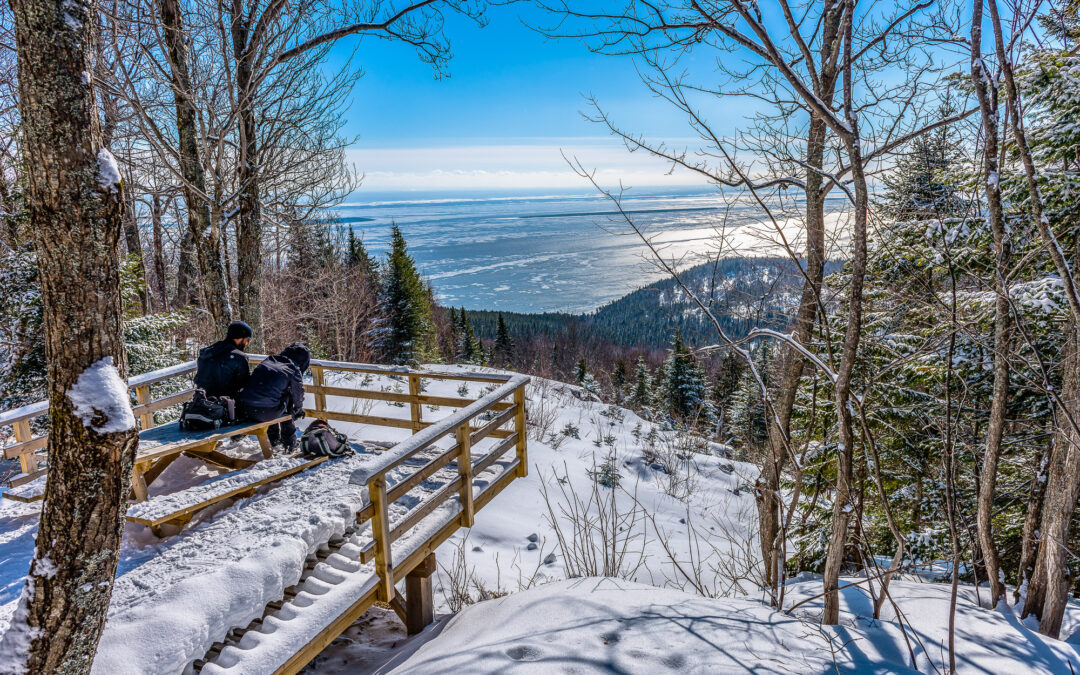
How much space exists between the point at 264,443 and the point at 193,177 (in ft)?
14.0

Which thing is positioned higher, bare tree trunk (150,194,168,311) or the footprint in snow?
bare tree trunk (150,194,168,311)

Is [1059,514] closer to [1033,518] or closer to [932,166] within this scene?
[1033,518]

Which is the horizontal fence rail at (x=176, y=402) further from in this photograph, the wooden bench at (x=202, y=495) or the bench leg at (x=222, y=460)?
the wooden bench at (x=202, y=495)

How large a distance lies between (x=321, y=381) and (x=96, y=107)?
14.6 ft

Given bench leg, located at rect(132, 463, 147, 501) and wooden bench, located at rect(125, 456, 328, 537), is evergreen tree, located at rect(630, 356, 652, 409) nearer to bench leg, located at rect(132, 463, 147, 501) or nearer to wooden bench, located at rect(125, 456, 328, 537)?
wooden bench, located at rect(125, 456, 328, 537)

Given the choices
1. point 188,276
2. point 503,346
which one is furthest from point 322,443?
point 503,346

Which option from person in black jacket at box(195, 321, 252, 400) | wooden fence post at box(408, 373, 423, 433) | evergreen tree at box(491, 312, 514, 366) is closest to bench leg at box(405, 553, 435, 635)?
wooden fence post at box(408, 373, 423, 433)

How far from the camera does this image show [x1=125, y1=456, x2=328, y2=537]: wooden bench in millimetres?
3918

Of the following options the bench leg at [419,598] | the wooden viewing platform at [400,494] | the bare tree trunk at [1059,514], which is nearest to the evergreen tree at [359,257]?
the wooden viewing platform at [400,494]

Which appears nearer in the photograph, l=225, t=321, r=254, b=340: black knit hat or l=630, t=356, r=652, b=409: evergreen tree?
l=225, t=321, r=254, b=340: black knit hat

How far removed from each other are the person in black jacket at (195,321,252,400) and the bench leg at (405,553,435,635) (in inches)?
92.8

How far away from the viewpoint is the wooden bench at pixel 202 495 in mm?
3918

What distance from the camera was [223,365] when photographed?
4996mm

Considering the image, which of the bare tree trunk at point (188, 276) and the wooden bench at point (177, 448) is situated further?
the bare tree trunk at point (188, 276)
